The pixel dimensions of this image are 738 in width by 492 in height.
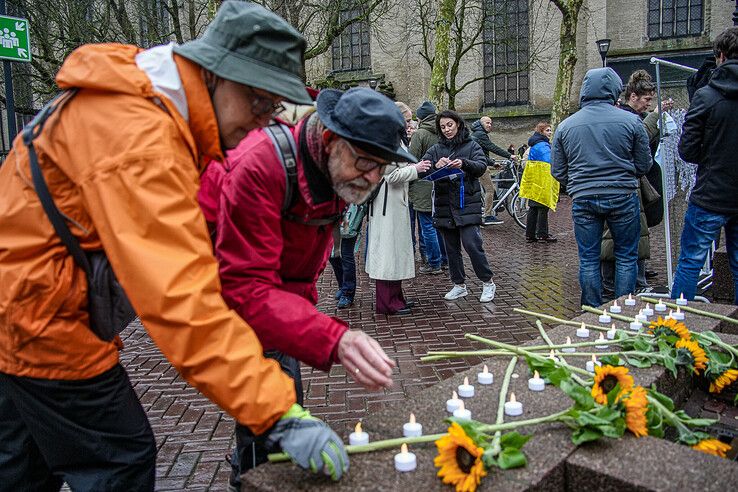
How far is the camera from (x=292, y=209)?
8.25 feet

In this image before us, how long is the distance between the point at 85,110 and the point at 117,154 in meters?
0.19

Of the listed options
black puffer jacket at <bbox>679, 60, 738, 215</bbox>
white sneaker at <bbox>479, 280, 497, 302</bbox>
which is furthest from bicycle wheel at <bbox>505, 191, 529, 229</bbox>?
black puffer jacket at <bbox>679, 60, 738, 215</bbox>

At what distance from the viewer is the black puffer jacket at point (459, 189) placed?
7328 mm

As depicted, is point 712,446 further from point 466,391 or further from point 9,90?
point 9,90

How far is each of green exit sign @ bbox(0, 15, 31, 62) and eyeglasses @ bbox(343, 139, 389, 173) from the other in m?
8.59

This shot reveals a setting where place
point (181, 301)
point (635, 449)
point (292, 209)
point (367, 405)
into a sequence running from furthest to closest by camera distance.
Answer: point (367, 405)
point (292, 209)
point (635, 449)
point (181, 301)

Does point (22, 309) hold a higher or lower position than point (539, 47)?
lower

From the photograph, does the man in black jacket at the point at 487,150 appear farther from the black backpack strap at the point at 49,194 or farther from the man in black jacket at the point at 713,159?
the black backpack strap at the point at 49,194

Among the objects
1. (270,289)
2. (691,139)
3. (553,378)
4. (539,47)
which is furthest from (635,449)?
(539,47)

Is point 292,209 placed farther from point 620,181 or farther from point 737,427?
point 620,181

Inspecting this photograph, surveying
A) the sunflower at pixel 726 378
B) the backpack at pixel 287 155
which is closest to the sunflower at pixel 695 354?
the sunflower at pixel 726 378

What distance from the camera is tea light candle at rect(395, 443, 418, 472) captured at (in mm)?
2004

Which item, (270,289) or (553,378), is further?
(553,378)

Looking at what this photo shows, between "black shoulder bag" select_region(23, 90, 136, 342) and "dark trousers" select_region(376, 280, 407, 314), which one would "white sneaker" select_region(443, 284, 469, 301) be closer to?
"dark trousers" select_region(376, 280, 407, 314)
